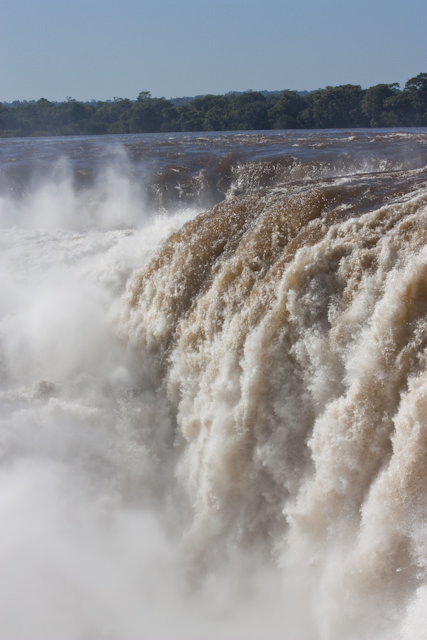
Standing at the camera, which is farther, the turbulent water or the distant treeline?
the distant treeline

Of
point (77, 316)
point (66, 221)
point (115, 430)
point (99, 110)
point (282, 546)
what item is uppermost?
point (99, 110)

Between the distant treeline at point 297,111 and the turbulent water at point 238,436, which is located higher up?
the distant treeline at point 297,111

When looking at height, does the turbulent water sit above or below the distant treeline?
below

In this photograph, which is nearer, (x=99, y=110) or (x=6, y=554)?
(x=6, y=554)

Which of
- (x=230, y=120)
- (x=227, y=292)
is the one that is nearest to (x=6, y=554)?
(x=227, y=292)

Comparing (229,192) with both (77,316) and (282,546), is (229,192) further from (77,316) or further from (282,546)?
(282,546)

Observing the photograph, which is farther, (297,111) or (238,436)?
(297,111)

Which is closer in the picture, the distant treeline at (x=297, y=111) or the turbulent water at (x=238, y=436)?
the turbulent water at (x=238, y=436)

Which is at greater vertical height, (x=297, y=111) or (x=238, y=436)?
(x=297, y=111)
